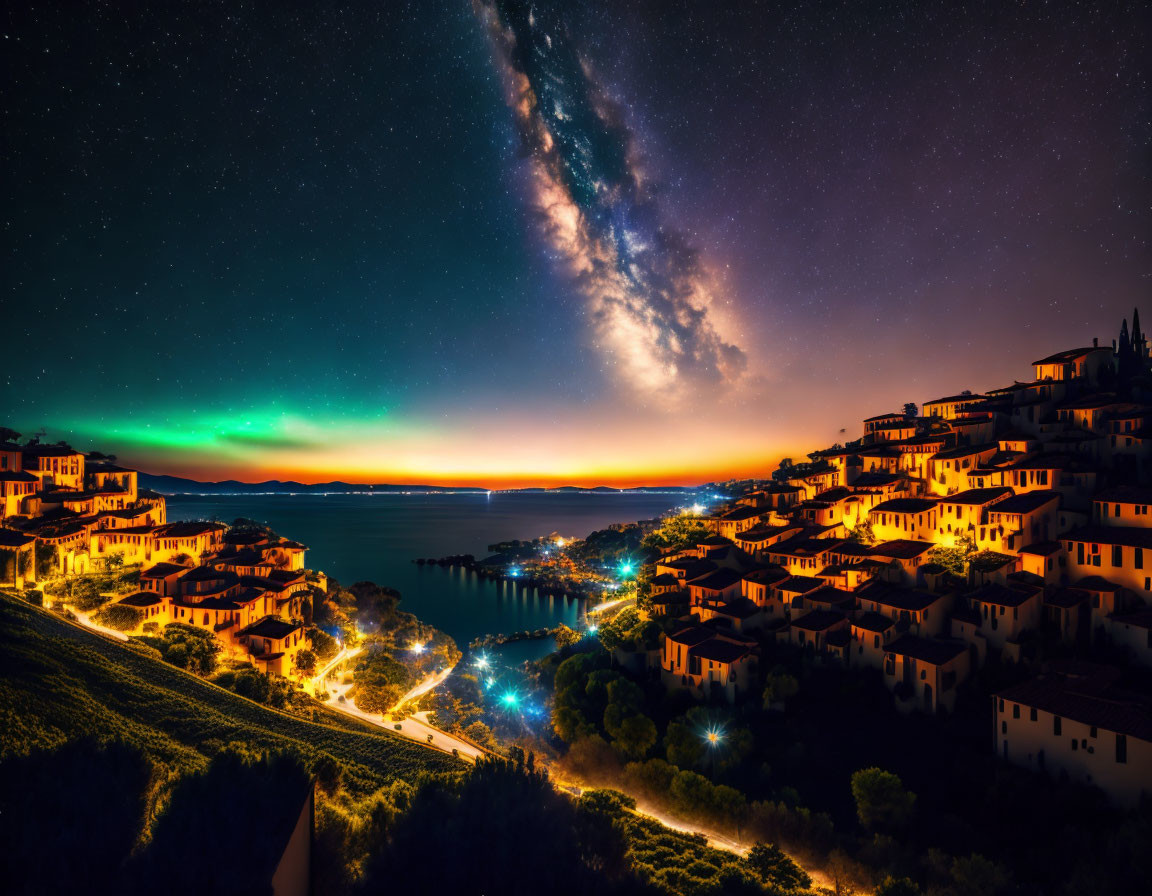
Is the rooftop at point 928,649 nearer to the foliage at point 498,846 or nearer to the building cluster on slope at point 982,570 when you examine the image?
the building cluster on slope at point 982,570

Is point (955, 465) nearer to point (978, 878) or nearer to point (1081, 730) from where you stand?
point (1081, 730)

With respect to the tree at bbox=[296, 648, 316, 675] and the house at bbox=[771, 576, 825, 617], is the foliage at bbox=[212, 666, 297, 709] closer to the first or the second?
the tree at bbox=[296, 648, 316, 675]

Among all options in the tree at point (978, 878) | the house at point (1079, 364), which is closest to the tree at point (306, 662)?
the tree at point (978, 878)

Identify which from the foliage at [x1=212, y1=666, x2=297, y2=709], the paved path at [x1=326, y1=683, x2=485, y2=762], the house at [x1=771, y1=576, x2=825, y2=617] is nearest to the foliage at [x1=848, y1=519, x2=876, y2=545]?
the house at [x1=771, y1=576, x2=825, y2=617]

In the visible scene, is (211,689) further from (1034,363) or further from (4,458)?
(1034,363)

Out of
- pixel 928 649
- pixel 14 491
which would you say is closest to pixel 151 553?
pixel 14 491
